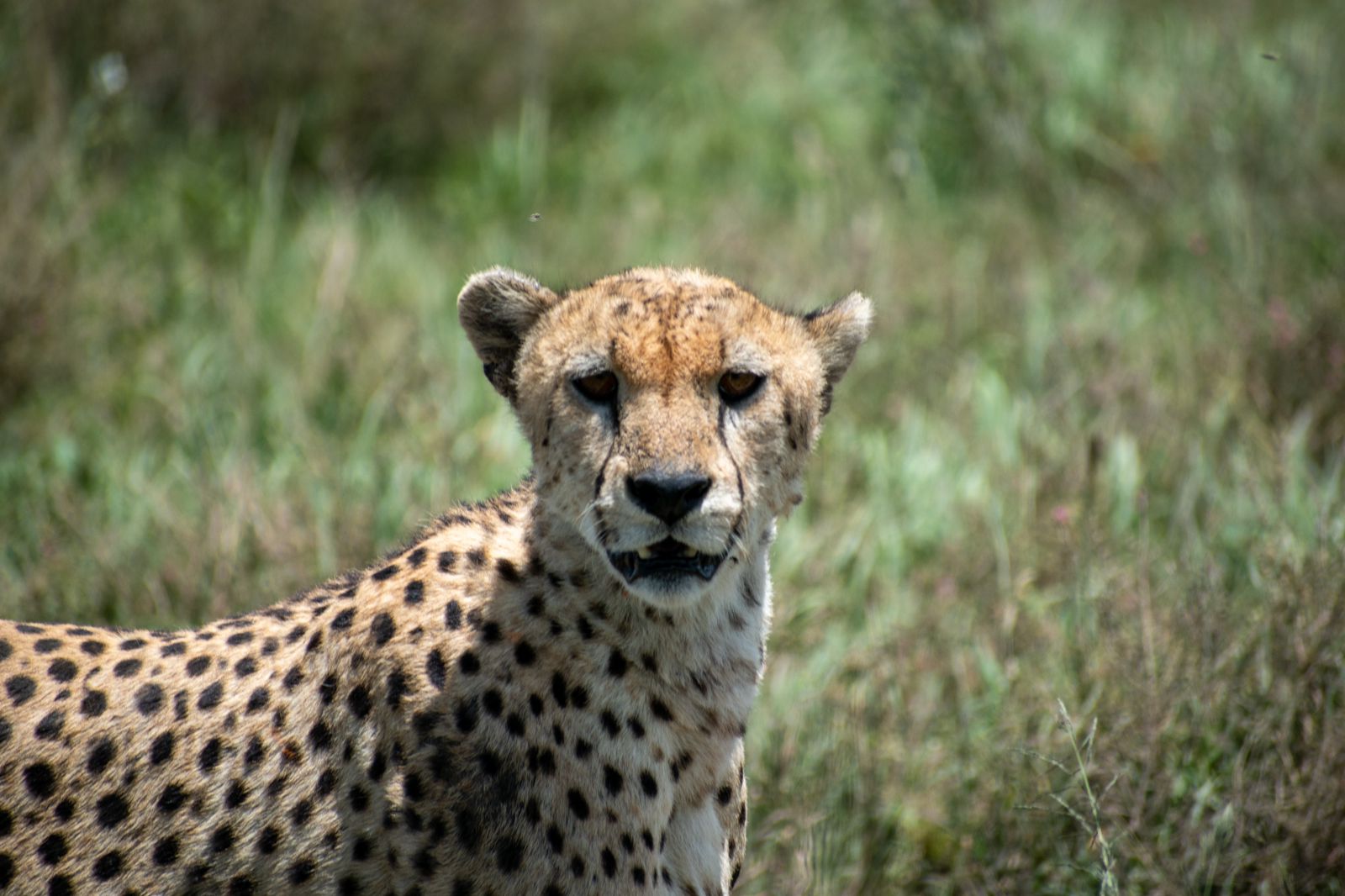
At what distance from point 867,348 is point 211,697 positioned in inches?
130

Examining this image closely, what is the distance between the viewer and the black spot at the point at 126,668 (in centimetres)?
261

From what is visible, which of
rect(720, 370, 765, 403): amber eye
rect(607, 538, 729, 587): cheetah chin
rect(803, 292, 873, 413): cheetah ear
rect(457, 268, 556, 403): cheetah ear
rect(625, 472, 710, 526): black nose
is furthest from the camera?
rect(803, 292, 873, 413): cheetah ear

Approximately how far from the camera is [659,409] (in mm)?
2410

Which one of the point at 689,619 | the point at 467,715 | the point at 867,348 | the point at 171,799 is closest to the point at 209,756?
the point at 171,799

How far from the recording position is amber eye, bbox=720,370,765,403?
2502mm

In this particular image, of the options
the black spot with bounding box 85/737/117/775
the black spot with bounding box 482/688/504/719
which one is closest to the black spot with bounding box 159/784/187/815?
the black spot with bounding box 85/737/117/775

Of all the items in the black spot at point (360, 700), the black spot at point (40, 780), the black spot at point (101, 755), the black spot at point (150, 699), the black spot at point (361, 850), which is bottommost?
the black spot at point (361, 850)

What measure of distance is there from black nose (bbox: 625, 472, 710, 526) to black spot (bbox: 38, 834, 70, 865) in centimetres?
114

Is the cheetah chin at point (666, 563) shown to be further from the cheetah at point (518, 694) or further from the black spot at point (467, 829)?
the black spot at point (467, 829)

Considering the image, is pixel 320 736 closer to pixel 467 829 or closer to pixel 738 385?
pixel 467 829

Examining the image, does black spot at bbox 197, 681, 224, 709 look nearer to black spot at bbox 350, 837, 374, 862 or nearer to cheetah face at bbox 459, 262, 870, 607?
black spot at bbox 350, 837, 374, 862

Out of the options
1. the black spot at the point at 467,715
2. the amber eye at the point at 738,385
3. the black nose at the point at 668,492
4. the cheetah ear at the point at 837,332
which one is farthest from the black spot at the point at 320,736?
the cheetah ear at the point at 837,332

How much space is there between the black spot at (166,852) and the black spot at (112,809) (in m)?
0.08

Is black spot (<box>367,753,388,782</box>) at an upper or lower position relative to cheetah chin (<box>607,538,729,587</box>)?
lower
